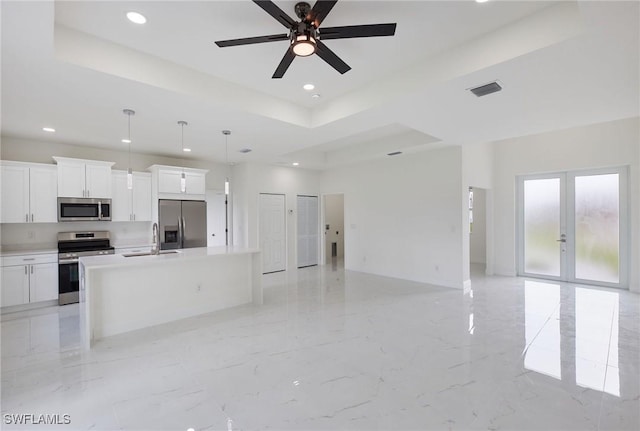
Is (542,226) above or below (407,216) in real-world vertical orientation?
below

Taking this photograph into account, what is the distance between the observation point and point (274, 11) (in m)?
2.05

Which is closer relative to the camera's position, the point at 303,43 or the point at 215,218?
the point at 303,43

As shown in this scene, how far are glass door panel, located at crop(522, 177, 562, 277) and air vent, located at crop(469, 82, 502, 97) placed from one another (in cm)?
451

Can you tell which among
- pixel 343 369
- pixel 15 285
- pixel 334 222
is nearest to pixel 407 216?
pixel 334 222

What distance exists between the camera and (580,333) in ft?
11.9

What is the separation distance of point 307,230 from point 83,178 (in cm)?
510

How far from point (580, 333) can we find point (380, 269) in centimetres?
392

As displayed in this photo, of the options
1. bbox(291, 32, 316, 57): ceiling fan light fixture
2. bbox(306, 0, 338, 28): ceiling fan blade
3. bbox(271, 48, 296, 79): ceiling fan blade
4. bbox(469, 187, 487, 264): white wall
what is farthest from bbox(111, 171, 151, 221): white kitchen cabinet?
bbox(469, 187, 487, 264): white wall

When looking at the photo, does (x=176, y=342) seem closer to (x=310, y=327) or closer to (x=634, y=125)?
(x=310, y=327)

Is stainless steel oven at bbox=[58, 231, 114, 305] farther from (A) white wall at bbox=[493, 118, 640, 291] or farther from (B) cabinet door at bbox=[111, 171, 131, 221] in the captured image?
(A) white wall at bbox=[493, 118, 640, 291]

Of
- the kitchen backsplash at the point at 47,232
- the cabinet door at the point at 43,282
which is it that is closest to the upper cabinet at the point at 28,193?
the kitchen backsplash at the point at 47,232

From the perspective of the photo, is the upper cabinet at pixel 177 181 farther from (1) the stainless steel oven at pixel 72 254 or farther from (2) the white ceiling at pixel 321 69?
(1) the stainless steel oven at pixel 72 254

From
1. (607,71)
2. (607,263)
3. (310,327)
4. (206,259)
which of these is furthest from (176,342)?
(607,263)

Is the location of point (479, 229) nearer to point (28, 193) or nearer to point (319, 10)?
point (319, 10)
